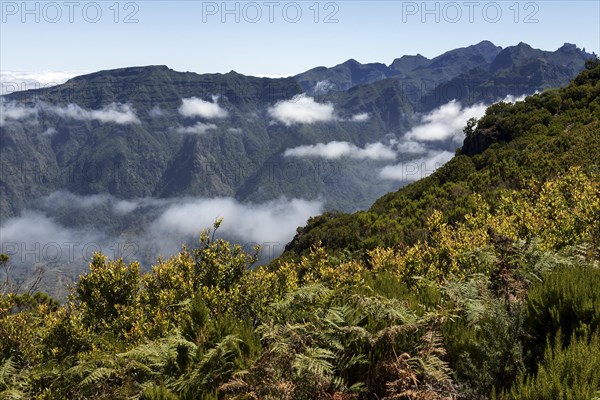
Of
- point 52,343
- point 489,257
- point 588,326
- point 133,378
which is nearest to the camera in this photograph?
point 588,326

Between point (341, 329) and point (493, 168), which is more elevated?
point (493, 168)

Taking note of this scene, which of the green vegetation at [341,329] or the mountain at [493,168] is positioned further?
the mountain at [493,168]

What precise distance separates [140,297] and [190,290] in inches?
78.0

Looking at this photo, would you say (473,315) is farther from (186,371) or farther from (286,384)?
(186,371)

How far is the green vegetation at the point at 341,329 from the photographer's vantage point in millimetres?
4773

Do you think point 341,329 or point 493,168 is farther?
point 493,168

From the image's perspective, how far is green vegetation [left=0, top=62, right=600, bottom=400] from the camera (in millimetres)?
4773

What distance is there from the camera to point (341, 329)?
5402 mm

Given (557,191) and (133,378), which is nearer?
(133,378)

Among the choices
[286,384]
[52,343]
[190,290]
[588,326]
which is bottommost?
[52,343]

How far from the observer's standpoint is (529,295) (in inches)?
229

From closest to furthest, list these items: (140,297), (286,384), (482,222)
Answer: (286,384) < (140,297) < (482,222)

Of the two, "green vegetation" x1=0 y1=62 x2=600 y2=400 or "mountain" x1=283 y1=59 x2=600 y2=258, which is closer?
"green vegetation" x1=0 y1=62 x2=600 y2=400

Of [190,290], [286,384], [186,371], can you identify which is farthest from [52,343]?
[286,384]
